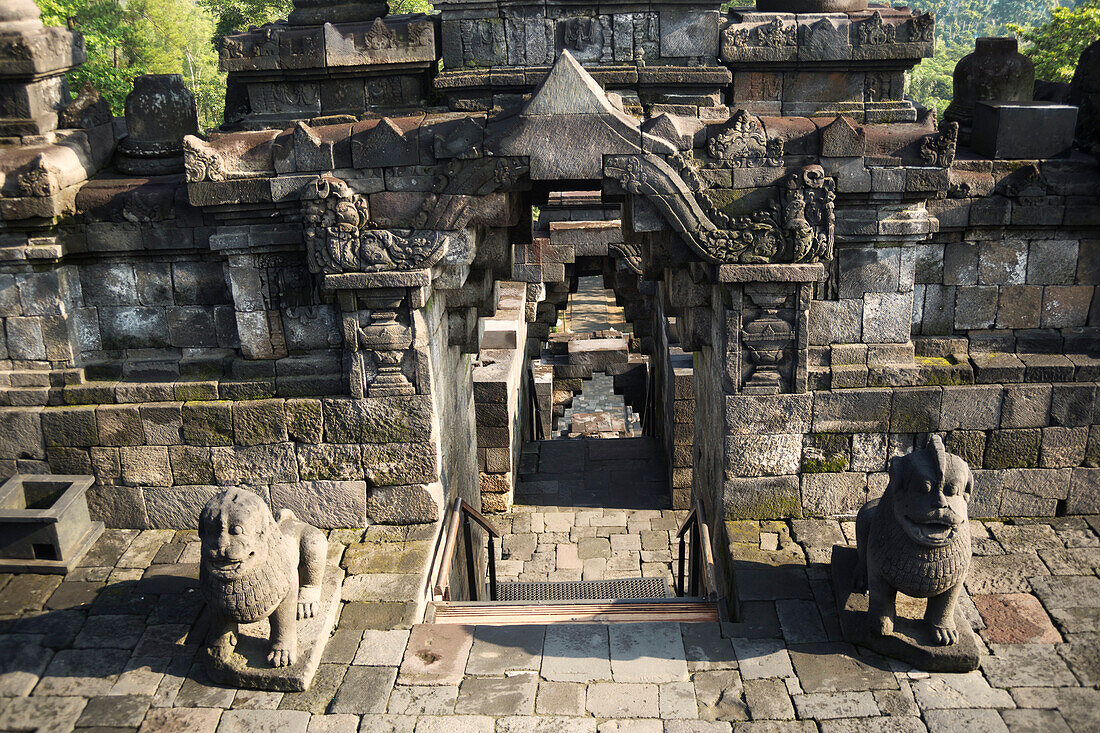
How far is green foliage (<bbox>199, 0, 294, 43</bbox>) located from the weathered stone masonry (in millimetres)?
25909

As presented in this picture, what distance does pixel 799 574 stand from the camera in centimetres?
733

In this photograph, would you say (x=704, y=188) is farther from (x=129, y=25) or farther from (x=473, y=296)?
(x=129, y=25)

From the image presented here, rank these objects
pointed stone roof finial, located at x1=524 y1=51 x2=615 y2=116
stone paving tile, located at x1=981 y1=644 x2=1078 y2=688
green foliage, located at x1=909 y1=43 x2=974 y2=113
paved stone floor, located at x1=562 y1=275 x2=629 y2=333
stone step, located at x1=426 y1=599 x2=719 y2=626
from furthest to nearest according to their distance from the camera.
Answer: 1. green foliage, located at x1=909 y1=43 x2=974 y2=113
2. paved stone floor, located at x1=562 y1=275 x2=629 y2=333
3. stone step, located at x1=426 y1=599 x2=719 y2=626
4. pointed stone roof finial, located at x1=524 y1=51 x2=615 y2=116
5. stone paving tile, located at x1=981 y1=644 x2=1078 y2=688

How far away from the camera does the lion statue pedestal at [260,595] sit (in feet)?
19.3

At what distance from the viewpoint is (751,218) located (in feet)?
24.0

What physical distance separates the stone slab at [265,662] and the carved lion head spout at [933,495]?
4.13 metres

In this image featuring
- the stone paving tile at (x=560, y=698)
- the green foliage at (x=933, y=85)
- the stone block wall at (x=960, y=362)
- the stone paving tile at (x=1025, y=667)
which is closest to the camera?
the stone paving tile at (x=560, y=698)

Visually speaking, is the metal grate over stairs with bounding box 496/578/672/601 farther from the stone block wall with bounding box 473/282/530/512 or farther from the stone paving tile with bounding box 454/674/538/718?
the stone paving tile with bounding box 454/674/538/718

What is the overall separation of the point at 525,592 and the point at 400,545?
2.52m

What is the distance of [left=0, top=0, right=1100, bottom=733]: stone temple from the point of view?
272 inches

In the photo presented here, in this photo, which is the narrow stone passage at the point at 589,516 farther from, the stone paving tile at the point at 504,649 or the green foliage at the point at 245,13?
the green foliage at the point at 245,13

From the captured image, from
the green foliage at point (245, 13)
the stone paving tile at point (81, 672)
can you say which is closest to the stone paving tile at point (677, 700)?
the stone paving tile at point (81, 672)

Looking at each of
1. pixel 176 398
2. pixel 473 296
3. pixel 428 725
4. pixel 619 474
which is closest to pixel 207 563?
pixel 428 725

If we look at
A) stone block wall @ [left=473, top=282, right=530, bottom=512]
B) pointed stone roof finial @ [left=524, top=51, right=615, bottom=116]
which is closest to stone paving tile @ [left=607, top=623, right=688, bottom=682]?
pointed stone roof finial @ [left=524, top=51, right=615, bottom=116]
